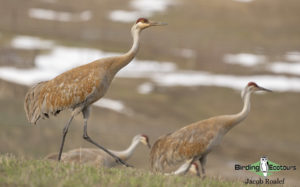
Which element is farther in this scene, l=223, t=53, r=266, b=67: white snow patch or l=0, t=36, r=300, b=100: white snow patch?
l=223, t=53, r=266, b=67: white snow patch

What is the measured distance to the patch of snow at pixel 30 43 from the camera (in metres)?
53.7

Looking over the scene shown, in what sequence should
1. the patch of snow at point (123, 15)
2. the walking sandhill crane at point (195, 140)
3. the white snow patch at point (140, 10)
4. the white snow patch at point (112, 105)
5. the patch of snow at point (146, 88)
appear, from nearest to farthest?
the walking sandhill crane at point (195, 140)
the white snow patch at point (112, 105)
the patch of snow at point (146, 88)
the patch of snow at point (123, 15)
the white snow patch at point (140, 10)

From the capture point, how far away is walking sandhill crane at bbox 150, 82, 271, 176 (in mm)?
9695

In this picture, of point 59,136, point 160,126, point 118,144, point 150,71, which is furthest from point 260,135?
point 150,71

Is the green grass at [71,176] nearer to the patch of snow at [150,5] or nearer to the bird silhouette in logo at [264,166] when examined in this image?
the bird silhouette in logo at [264,166]

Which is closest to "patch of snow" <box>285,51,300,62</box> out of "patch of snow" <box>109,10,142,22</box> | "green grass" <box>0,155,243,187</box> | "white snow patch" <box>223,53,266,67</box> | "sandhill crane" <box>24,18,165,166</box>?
"white snow patch" <box>223,53,266,67</box>

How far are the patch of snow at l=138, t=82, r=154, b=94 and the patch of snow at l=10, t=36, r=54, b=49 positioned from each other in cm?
1470

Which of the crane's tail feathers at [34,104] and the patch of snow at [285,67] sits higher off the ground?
the patch of snow at [285,67]

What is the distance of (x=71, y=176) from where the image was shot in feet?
23.0

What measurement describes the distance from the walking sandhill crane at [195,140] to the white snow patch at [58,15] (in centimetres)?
6082

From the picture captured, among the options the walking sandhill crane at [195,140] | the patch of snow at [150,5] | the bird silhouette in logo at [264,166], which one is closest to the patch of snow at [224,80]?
the patch of snow at [150,5]

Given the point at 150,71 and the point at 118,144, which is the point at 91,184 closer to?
the point at 118,144

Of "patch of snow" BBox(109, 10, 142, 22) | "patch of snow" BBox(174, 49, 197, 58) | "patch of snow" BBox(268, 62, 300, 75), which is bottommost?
"patch of snow" BBox(268, 62, 300, 75)

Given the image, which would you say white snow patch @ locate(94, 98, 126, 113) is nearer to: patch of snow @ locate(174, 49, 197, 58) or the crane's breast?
patch of snow @ locate(174, 49, 197, 58)
